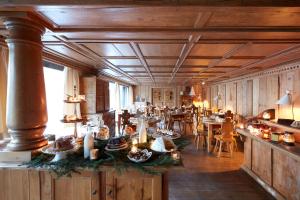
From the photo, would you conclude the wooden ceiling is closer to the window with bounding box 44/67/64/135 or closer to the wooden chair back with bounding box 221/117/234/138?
the window with bounding box 44/67/64/135

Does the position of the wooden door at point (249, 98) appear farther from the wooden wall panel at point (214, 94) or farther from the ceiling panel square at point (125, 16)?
the ceiling panel square at point (125, 16)

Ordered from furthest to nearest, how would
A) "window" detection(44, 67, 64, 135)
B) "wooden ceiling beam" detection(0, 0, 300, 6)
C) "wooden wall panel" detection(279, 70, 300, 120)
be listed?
"window" detection(44, 67, 64, 135), "wooden wall panel" detection(279, 70, 300, 120), "wooden ceiling beam" detection(0, 0, 300, 6)

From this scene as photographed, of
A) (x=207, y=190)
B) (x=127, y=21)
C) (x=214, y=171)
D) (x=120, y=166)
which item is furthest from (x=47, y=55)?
(x=214, y=171)

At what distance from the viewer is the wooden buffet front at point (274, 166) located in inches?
108

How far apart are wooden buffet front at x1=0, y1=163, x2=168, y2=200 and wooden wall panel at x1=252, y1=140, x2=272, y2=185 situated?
7.74 feet

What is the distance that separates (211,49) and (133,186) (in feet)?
7.05

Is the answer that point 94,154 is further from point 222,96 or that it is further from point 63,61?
point 222,96

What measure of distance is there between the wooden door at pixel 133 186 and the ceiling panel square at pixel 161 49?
1691 millimetres

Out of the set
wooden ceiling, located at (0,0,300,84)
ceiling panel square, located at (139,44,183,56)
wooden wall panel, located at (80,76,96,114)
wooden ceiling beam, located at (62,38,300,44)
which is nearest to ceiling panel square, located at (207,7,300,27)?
wooden ceiling, located at (0,0,300,84)

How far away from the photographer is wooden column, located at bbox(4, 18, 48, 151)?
174cm

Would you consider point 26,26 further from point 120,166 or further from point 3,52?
point 120,166

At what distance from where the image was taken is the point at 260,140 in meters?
3.54

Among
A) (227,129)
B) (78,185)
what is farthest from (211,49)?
(227,129)

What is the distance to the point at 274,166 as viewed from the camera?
3211mm
